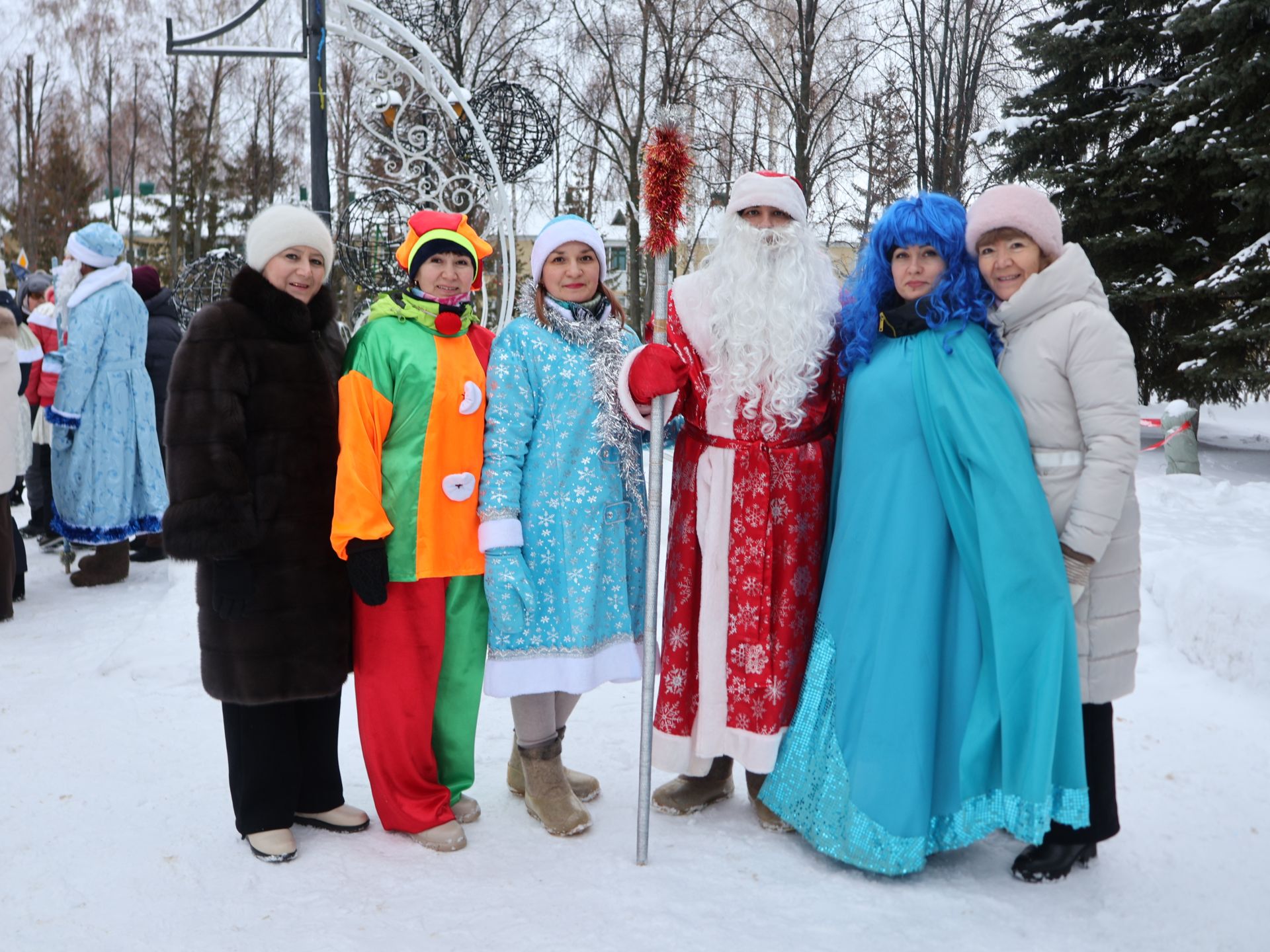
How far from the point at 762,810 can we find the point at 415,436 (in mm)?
1673

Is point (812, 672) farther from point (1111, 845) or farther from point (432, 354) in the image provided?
point (432, 354)

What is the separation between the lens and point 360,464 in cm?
285

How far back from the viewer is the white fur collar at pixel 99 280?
19.9ft

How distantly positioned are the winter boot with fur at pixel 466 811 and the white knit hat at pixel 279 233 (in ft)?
6.03

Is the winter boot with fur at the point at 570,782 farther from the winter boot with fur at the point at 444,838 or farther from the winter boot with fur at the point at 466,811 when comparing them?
the winter boot with fur at the point at 444,838

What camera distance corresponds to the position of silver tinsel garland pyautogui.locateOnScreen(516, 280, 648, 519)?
3.12 meters

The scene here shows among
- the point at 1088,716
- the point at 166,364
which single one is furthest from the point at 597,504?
the point at 166,364

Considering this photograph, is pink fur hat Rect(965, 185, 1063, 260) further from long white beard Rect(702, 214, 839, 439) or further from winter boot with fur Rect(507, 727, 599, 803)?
winter boot with fur Rect(507, 727, 599, 803)

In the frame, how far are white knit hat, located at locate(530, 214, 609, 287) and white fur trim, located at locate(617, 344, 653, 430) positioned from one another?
394 mm

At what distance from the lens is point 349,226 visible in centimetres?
689

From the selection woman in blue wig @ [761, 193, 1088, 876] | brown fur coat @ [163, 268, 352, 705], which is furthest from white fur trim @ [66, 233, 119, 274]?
woman in blue wig @ [761, 193, 1088, 876]

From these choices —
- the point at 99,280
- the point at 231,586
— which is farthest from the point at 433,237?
the point at 99,280

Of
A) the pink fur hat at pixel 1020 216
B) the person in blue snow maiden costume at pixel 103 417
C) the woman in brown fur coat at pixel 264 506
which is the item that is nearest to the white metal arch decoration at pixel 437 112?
the person in blue snow maiden costume at pixel 103 417

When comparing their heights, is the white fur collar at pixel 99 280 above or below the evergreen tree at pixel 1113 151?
Result: below
